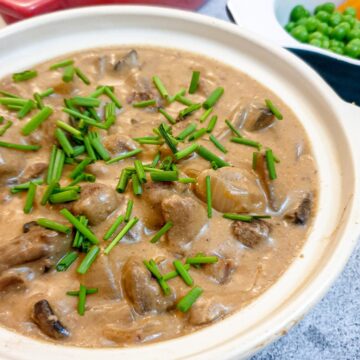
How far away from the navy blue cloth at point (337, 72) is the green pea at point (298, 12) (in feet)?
2.46

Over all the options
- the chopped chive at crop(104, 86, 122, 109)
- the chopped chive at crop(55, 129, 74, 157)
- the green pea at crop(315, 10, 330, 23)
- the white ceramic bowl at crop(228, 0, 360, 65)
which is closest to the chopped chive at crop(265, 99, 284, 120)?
the white ceramic bowl at crop(228, 0, 360, 65)

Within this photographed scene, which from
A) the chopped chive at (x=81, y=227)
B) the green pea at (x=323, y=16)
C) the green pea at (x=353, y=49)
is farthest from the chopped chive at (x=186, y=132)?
the green pea at (x=323, y=16)

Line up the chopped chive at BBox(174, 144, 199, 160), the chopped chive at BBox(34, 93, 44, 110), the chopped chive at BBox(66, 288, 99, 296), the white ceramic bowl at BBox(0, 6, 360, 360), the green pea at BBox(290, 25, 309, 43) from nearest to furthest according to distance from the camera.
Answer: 1. the white ceramic bowl at BBox(0, 6, 360, 360)
2. the chopped chive at BBox(66, 288, 99, 296)
3. the chopped chive at BBox(174, 144, 199, 160)
4. the chopped chive at BBox(34, 93, 44, 110)
5. the green pea at BBox(290, 25, 309, 43)

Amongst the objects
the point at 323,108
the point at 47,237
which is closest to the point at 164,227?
the point at 47,237

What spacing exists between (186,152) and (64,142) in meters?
0.49

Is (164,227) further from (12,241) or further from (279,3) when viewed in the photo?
(279,3)

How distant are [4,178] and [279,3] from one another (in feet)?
6.43

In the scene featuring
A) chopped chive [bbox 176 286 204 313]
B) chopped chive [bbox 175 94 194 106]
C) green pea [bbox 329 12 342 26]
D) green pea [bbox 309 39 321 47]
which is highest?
green pea [bbox 329 12 342 26]

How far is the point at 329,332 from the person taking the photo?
6.42 feet

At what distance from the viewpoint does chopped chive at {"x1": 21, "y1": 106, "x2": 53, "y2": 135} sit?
2.07 m

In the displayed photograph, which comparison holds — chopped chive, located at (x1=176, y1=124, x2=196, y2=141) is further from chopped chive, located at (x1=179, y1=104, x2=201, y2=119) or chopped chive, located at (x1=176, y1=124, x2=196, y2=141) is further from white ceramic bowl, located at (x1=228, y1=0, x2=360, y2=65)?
white ceramic bowl, located at (x1=228, y1=0, x2=360, y2=65)

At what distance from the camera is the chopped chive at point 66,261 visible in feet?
5.46

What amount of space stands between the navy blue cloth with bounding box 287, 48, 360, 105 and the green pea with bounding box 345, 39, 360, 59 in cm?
40

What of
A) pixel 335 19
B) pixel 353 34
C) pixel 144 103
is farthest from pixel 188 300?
pixel 335 19
